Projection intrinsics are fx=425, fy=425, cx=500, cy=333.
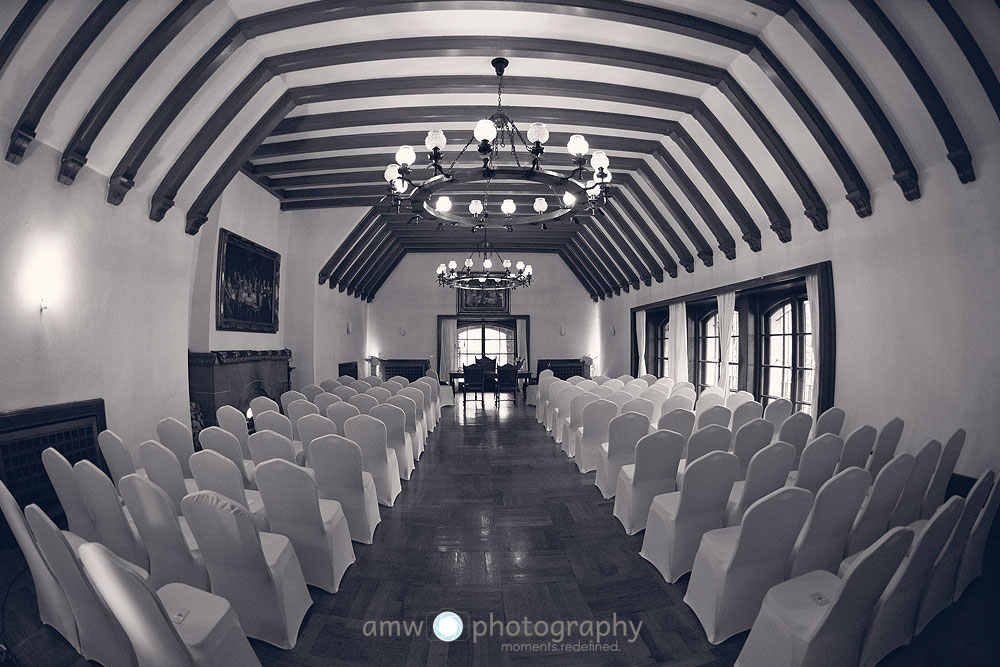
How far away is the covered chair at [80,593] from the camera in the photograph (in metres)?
1.64

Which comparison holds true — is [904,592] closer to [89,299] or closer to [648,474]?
[648,474]

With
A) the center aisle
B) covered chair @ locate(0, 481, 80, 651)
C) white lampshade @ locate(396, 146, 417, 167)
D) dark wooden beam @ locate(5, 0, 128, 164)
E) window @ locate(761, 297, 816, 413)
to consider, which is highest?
dark wooden beam @ locate(5, 0, 128, 164)

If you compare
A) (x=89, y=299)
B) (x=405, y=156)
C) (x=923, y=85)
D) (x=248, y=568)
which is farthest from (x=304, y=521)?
(x=923, y=85)

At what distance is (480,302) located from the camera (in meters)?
14.5

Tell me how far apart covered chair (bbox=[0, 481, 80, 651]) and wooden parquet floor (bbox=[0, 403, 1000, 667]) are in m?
0.07

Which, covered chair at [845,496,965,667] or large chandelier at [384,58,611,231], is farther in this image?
large chandelier at [384,58,611,231]

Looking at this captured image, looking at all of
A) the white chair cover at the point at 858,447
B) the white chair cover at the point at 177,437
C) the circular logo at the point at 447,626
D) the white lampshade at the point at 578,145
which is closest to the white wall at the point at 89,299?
the white chair cover at the point at 177,437

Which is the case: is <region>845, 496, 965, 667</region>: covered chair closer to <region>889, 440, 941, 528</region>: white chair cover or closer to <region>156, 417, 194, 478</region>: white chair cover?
<region>889, 440, 941, 528</region>: white chair cover

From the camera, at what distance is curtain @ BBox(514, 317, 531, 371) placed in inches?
573

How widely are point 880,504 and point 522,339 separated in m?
12.4

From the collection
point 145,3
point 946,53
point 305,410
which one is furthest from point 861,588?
point 145,3

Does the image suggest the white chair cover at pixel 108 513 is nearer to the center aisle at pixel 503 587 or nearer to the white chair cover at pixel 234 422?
the center aisle at pixel 503 587

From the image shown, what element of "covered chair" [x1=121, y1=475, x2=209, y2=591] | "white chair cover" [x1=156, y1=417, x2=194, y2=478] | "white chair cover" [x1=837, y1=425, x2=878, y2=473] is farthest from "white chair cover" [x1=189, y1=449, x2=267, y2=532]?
"white chair cover" [x1=837, y1=425, x2=878, y2=473]

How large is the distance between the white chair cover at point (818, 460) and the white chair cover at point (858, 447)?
1.01ft
